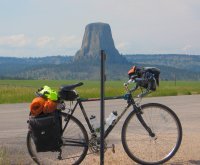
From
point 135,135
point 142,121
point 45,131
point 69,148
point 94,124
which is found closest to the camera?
point 45,131

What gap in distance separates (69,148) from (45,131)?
364mm

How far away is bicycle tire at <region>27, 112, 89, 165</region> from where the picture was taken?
5773mm

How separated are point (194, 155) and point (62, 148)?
6.46 ft

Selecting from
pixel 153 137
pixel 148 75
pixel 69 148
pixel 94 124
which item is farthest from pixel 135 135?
pixel 69 148

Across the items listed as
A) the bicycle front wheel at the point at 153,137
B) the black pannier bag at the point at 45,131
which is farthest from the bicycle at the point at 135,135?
the black pannier bag at the point at 45,131

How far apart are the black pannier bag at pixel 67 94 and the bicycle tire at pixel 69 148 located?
21 cm

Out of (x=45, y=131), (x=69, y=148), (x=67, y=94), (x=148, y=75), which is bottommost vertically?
(x=69, y=148)

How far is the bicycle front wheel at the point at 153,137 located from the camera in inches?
235

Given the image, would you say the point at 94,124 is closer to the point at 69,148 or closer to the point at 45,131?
the point at 69,148

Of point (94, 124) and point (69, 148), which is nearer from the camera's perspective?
point (69, 148)

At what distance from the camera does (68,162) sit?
594cm

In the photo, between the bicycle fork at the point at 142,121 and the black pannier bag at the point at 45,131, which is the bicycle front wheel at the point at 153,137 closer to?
the bicycle fork at the point at 142,121

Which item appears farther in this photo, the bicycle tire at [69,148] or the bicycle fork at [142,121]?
the bicycle fork at [142,121]

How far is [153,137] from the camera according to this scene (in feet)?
20.3
